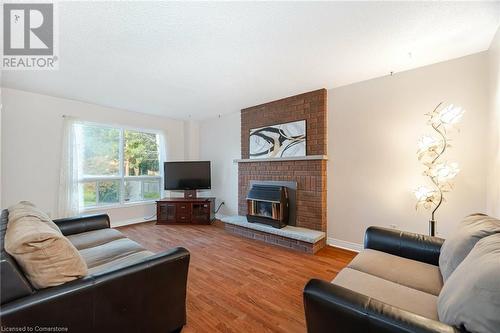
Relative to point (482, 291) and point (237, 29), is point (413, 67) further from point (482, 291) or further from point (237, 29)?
point (482, 291)

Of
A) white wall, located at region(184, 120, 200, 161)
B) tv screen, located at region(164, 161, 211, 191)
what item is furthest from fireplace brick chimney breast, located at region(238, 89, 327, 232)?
white wall, located at region(184, 120, 200, 161)

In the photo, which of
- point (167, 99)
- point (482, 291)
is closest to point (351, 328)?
point (482, 291)

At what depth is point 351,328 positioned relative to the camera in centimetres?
99

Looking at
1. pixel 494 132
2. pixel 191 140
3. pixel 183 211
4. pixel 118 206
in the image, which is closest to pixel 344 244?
pixel 494 132

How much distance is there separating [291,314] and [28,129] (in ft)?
15.3

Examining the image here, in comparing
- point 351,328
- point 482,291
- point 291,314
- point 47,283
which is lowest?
point 291,314

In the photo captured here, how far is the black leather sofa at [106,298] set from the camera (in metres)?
0.97

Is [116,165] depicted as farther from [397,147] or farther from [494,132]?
[494,132]

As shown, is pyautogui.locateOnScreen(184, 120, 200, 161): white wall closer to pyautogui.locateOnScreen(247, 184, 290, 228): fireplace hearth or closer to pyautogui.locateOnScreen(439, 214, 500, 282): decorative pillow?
pyautogui.locateOnScreen(247, 184, 290, 228): fireplace hearth

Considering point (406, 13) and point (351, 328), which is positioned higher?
point (406, 13)

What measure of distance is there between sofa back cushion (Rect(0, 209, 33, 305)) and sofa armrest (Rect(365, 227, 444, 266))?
244 centimetres

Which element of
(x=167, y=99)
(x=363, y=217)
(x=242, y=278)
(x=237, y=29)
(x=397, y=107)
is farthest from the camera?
(x=167, y=99)

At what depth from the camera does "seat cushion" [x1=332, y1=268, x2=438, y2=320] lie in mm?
1152

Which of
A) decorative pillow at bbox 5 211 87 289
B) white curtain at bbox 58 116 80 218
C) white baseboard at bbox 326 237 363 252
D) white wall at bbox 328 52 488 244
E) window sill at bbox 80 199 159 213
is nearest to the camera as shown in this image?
decorative pillow at bbox 5 211 87 289
